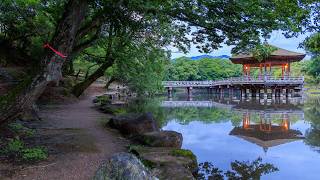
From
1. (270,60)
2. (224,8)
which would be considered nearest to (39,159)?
(224,8)

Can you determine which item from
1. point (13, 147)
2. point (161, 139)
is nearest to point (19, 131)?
point (13, 147)

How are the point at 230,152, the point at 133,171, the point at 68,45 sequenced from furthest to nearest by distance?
the point at 230,152, the point at 68,45, the point at 133,171

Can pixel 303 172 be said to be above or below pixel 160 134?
below

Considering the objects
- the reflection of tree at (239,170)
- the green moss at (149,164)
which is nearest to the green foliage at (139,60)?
the reflection of tree at (239,170)

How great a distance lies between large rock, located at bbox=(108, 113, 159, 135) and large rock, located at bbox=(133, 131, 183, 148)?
1.03m

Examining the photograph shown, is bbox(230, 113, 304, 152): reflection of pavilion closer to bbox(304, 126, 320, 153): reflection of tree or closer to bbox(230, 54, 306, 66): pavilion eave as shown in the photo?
bbox(304, 126, 320, 153): reflection of tree

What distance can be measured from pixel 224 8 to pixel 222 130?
27.5ft

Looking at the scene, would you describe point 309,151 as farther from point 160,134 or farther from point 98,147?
point 98,147

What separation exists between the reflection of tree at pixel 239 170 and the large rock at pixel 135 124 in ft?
7.01

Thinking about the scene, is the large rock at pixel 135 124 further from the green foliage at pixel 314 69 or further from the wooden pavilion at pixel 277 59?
the green foliage at pixel 314 69

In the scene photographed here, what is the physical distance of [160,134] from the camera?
9062 millimetres

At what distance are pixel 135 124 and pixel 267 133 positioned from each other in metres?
6.67

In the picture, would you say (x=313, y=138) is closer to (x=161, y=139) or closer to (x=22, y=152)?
(x=161, y=139)

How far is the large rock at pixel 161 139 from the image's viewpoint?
8.69 meters
